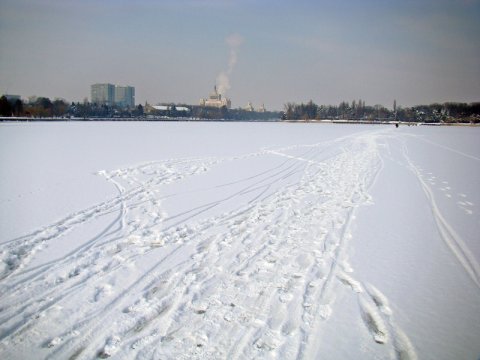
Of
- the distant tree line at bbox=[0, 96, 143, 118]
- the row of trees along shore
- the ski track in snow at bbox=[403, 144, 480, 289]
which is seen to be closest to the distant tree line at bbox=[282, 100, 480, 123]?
the row of trees along shore

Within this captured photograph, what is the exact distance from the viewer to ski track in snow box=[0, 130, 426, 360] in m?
3.07

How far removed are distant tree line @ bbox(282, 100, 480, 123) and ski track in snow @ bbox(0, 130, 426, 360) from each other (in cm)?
12892

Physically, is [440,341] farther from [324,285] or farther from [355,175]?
[355,175]

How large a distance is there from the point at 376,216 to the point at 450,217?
155 cm

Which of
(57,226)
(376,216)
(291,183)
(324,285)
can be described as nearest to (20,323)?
(57,226)

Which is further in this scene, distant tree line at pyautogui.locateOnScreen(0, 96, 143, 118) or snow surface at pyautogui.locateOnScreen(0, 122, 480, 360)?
distant tree line at pyautogui.locateOnScreen(0, 96, 143, 118)

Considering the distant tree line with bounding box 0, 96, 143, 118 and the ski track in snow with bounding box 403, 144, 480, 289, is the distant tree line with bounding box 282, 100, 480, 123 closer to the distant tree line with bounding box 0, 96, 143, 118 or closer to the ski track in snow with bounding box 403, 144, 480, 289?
the distant tree line with bounding box 0, 96, 143, 118

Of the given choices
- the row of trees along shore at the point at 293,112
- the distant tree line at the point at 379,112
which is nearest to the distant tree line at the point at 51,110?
the row of trees along shore at the point at 293,112

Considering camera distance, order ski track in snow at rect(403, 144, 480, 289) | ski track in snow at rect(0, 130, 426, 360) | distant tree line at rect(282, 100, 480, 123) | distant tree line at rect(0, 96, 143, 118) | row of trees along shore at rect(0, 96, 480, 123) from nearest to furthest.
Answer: ski track in snow at rect(0, 130, 426, 360) → ski track in snow at rect(403, 144, 480, 289) → distant tree line at rect(0, 96, 143, 118) → row of trees along shore at rect(0, 96, 480, 123) → distant tree line at rect(282, 100, 480, 123)

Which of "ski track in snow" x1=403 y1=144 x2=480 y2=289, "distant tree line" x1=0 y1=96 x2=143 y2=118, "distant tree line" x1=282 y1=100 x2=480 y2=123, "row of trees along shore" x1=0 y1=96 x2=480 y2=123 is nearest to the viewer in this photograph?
"ski track in snow" x1=403 y1=144 x2=480 y2=289

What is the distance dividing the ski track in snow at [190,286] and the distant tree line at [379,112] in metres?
129

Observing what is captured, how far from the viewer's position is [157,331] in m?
3.18

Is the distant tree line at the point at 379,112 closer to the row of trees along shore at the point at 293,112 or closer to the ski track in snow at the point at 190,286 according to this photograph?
the row of trees along shore at the point at 293,112

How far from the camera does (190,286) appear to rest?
3998 millimetres
